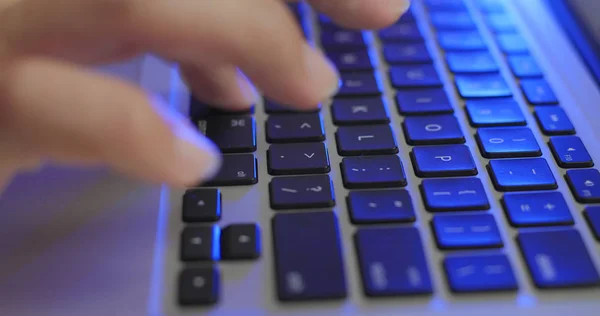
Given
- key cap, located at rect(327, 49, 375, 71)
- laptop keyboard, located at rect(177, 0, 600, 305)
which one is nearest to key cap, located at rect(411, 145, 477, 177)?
laptop keyboard, located at rect(177, 0, 600, 305)

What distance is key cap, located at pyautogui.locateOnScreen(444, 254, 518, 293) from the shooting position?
29 cm

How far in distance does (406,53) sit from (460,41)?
0.17 feet

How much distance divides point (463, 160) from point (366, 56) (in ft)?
0.45

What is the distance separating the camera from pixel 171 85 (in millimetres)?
410

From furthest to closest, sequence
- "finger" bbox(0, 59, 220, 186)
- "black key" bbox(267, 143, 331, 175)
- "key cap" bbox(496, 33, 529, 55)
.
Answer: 1. "key cap" bbox(496, 33, 529, 55)
2. "black key" bbox(267, 143, 331, 175)
3. "finger" bbox(0, 59, 220, 186)

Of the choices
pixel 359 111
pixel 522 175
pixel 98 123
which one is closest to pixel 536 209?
pixel 522 175

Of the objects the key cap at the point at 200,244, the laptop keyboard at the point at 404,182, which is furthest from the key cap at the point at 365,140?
the key cap at the point at 200,244

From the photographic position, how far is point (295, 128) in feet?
1.24

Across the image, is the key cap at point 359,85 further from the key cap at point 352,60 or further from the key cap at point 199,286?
the key cap at point 199,286

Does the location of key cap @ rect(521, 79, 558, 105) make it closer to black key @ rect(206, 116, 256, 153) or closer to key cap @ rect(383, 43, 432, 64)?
key cap @ rect(383, 43, 432, 64)

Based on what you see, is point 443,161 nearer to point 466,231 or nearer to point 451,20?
point 466,231

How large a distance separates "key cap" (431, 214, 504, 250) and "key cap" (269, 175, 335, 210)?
0.06 meters

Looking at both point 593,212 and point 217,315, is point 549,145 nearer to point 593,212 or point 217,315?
point 593,212

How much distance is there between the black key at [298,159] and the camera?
35cm
